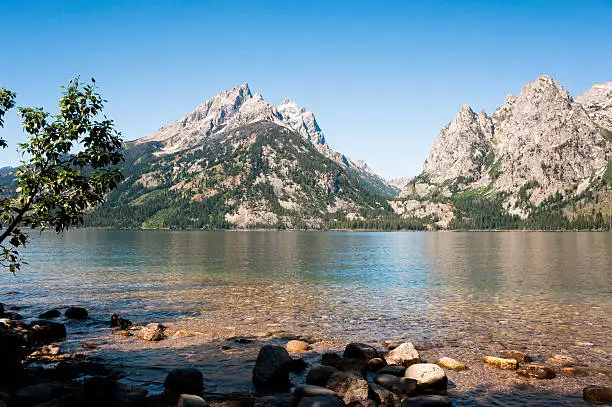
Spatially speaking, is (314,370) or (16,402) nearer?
(16,402)

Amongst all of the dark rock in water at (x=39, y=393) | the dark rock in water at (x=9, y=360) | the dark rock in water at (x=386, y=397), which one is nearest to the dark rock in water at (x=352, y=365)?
the dark rock in water at (x=386, y=397)

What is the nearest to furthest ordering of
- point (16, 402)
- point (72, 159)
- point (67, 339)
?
point (16, 402), point (72, 159), point (67, 339)

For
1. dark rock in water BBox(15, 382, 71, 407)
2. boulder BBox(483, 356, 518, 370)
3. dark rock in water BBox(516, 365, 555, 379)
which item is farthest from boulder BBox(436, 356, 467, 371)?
dark rock in water BBox(15, 382, 71, 407)

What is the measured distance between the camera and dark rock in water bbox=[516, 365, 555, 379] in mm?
22984

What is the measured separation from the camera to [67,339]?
30.9 m

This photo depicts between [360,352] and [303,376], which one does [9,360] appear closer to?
[303,376]

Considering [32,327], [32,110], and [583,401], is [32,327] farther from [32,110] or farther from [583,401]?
[583,401]

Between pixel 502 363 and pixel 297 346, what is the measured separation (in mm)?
12924

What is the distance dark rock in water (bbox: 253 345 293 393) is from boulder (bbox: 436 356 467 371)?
31.0 ft

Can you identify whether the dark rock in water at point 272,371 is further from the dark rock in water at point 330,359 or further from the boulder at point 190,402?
the boulder at point 190,402

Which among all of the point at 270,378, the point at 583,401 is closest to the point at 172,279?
the point at 270,378

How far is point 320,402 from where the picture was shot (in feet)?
Result: 53.5

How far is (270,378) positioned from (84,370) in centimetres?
1059

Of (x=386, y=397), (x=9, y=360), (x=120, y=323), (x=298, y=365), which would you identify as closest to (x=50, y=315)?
(x=120, y=323)
